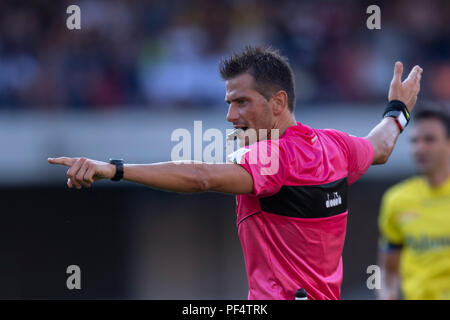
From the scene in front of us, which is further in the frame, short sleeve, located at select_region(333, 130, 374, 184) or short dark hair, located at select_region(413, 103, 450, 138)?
short dark hair, located at select_region(413, 103, 450, 138)

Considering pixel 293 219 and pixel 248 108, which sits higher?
pixel 248 108

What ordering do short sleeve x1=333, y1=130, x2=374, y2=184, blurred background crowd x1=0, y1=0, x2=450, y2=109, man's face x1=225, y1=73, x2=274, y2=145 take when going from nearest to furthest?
man's face x1=225, y1=73, x2=274, y2=145 < short sleeve x1=333, y1=130, x2=374, y2=184 < blurred background crowd x1=0, y1=0, x2=450, y2=109

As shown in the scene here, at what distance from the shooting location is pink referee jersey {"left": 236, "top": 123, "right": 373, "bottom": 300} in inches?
155

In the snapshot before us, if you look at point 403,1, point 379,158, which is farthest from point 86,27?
point 379,158

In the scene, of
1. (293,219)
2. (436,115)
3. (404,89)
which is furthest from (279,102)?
(436,115)

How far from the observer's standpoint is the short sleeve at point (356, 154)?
4422mm

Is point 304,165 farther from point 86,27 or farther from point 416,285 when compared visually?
point 86,27

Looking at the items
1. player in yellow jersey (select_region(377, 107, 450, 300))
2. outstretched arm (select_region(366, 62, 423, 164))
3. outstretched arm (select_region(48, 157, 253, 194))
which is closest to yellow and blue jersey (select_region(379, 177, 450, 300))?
player in yellow jersey (select_region(377, 107, 450, 300))

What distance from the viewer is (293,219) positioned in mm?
3998

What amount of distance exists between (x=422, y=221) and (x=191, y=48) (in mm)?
6400

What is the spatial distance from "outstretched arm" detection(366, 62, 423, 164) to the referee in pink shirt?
3.0 inches

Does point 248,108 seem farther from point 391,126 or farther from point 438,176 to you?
point 438,176

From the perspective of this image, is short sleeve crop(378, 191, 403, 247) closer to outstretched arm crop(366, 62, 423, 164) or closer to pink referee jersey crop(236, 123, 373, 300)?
outstretched arm crop(366, 62, 423, 164)

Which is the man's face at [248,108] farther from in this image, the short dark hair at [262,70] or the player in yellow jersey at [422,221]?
the player in yellow jersey at [422,221]
